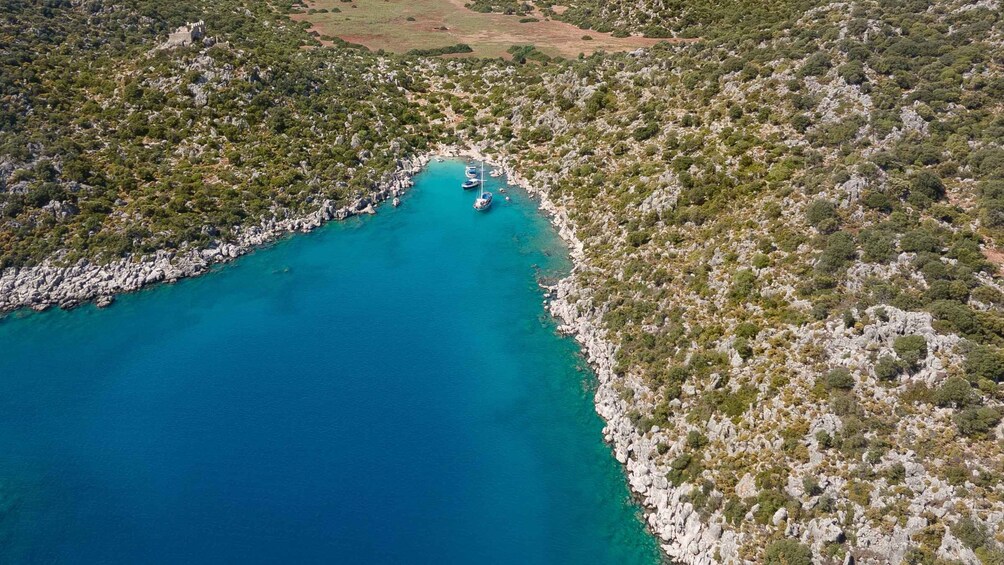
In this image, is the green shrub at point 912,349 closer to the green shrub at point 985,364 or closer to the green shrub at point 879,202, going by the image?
the green shrub at point 985,364

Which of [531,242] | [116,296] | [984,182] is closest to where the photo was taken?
[984,182]

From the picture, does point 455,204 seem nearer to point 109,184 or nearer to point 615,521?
point 109,184

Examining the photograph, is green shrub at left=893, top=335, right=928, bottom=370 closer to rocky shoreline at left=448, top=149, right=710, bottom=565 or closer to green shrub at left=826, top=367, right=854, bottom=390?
green shrub at left=826, top=367, right=854, bottom=390

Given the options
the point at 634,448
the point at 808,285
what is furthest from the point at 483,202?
the point at 808,285

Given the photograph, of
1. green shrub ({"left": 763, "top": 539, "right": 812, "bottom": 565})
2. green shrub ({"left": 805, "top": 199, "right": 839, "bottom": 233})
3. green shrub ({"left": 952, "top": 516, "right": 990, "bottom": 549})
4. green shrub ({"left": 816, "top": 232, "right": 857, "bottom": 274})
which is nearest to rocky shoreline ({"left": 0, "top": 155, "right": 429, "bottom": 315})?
green shrub ({"left": 805, "top": 199, "right": 839, "bottom": 233})

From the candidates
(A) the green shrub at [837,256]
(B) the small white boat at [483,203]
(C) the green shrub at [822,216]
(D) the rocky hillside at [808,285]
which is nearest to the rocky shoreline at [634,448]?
(D) the rocky hillside at [808,285]

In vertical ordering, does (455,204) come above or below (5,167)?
below

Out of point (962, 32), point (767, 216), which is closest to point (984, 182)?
point (767, 216)
